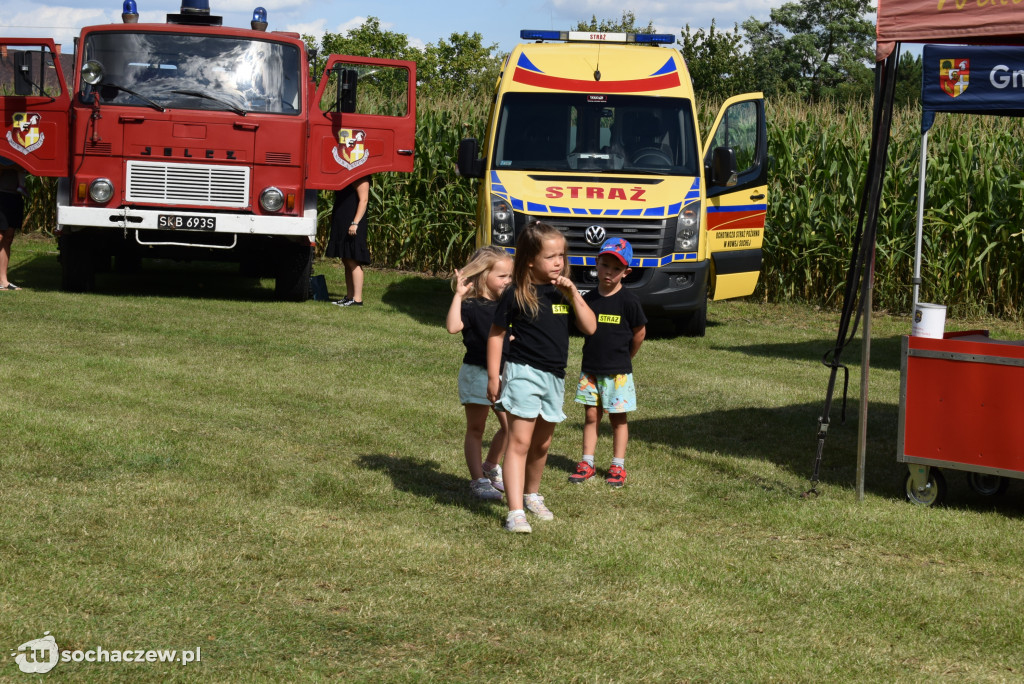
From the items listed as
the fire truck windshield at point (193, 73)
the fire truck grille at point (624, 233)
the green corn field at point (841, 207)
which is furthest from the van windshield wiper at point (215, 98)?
the green corn field at point (841, 207)

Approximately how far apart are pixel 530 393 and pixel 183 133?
324 inches

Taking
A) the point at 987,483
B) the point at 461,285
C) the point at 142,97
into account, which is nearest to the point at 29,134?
the point at 142,97

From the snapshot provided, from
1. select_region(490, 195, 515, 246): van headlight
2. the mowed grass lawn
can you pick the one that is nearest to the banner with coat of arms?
the mowed grass lawn

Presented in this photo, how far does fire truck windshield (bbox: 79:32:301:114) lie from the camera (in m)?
12.7

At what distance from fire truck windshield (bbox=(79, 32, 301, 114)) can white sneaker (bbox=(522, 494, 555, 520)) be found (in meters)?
8.13

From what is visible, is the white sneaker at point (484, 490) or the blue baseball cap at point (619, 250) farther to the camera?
the blue baseball cap at point (619, 250)

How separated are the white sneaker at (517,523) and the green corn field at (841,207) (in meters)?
10.3

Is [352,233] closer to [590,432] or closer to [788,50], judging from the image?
[590,432]

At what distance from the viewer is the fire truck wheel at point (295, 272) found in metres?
13.6

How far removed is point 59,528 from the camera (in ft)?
16.7

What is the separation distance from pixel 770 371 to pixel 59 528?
698 centimetres

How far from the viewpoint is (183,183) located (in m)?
12.7

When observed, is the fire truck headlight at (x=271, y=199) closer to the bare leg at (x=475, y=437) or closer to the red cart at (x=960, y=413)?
the bare leg at (x=475, y=437)

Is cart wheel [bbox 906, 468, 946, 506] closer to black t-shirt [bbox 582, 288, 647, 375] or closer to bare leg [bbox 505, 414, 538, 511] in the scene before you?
black t-shirt [bbox 582, 288, 647, 375]
